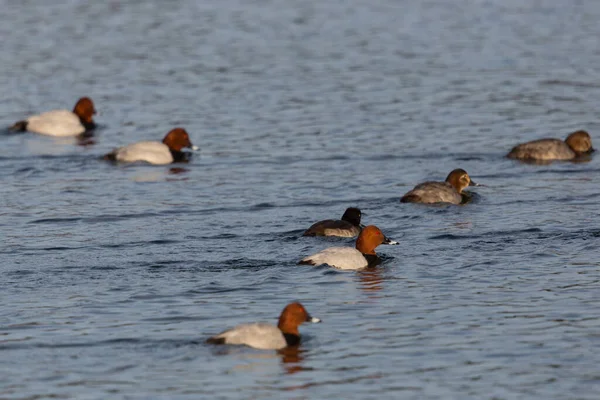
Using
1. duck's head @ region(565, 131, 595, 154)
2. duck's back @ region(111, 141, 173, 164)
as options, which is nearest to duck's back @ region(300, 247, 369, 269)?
duck's back @ region(111, 141, 173, 164)

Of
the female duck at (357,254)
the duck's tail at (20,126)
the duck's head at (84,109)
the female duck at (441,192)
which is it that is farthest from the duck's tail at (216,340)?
the duck's head at (84,109)

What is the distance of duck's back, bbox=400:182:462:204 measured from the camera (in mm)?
20484

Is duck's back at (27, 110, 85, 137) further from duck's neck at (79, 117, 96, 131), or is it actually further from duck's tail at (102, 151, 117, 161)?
duck's tail at (102, 151, 117, 161)

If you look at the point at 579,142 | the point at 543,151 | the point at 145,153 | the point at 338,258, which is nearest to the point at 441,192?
the point at 543,151

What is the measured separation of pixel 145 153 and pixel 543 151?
7.85 metres

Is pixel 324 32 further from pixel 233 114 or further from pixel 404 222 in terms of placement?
pixel 404 222

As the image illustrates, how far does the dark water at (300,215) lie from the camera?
42.0 ft

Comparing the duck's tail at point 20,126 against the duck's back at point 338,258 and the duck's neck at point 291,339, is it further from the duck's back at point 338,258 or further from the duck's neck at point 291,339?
the duck's neck at point 291,339

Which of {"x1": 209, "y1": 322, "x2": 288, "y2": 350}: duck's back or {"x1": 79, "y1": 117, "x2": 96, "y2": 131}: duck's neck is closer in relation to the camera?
{"x1": 209, "y1": 322, "x2": 288, "y2": 350}: duck's back

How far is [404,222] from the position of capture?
19547 mm

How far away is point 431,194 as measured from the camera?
67.5 ft

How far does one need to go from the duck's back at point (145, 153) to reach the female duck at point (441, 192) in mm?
6329

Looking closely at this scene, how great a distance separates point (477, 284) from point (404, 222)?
12.7ft

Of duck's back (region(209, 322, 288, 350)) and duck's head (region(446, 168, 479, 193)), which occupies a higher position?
duck's head (region(446, 168, 479, 193))
